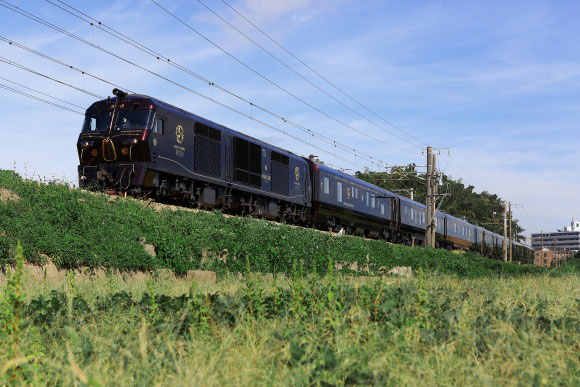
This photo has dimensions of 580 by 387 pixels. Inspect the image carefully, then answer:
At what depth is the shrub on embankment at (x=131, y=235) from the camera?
12.6 m

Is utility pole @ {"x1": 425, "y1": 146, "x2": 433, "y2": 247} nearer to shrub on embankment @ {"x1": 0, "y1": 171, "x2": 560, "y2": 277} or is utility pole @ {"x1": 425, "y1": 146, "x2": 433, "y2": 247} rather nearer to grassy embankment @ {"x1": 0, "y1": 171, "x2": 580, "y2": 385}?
shrub on embankment @ {"x1": 0, "y1": 171, "x2": 560, "y2": 277}

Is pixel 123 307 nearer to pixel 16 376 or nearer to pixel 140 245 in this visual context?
pixel 16 376

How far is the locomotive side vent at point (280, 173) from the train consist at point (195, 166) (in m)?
0.04

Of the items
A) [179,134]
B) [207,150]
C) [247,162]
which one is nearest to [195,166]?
[207,150]

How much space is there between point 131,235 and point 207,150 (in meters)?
6.85

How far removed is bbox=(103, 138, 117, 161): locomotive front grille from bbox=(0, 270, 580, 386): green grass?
1157 centimetres

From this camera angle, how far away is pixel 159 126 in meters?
18.6

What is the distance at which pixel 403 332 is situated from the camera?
5.91 m

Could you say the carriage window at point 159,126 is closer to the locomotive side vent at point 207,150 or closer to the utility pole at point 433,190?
the locomotive side vent at point 207,150

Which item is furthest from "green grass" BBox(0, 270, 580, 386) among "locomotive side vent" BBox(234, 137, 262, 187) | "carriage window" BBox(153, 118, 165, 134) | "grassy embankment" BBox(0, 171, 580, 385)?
"locomotive side vent" BBox(234, 137, 262, 187)

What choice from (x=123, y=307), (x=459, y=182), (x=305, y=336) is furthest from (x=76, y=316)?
(x=459, y=182)

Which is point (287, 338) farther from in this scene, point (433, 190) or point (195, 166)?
point (433, 190)

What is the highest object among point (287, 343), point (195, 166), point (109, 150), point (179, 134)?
point (179, 134)

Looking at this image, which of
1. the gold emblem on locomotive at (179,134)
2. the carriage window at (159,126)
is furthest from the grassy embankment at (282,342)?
the gold emblem on locomotive at (179,134)
